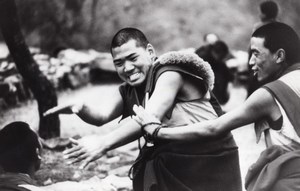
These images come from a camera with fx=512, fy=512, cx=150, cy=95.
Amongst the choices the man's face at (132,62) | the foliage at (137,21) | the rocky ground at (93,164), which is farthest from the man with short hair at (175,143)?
the foliage at (137,21)

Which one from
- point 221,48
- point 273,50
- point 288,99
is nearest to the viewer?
point 288,99

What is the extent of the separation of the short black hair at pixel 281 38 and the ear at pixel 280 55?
0.02 m

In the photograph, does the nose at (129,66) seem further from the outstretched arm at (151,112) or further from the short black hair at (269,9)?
the short black hair at (269,9)

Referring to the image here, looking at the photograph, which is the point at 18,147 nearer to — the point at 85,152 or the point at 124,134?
the point at 85,152

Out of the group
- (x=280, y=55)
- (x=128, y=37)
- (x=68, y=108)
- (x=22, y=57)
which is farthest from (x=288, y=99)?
Answer: (x=22, y=57)

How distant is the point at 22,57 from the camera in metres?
3.69

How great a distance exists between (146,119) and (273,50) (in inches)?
34.7

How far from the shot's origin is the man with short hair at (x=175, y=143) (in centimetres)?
307

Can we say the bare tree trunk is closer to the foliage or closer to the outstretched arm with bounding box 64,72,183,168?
the foliage

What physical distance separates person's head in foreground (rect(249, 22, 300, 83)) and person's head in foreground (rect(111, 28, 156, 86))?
2.20ft

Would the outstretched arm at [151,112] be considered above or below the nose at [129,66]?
below

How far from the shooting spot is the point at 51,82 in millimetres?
3689

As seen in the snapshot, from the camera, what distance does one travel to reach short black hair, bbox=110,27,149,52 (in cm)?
333

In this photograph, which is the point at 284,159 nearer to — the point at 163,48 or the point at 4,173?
the point at 163,48
